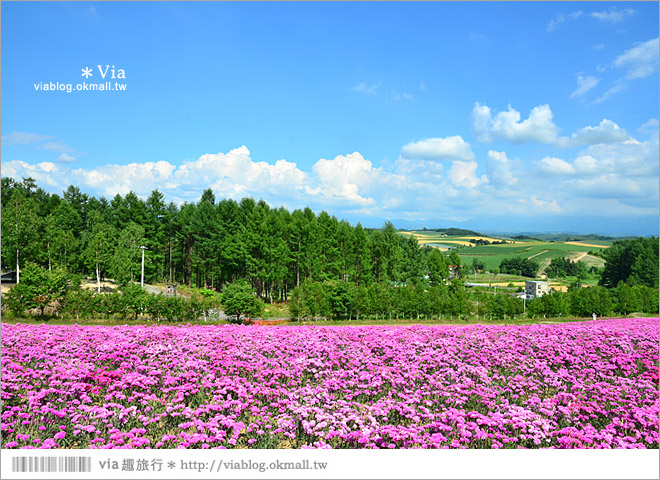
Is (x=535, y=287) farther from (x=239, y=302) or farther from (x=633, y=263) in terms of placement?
(x=239, y=302)

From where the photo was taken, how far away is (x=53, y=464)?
3.39 metres

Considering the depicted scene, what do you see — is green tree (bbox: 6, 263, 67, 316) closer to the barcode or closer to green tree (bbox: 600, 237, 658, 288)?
the barcode

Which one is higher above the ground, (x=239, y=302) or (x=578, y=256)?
(x=578, y=256)

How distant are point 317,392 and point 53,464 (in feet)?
10.5

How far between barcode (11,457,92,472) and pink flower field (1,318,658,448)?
584 millimetres

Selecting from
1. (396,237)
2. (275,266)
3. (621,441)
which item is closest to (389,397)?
(621,441)

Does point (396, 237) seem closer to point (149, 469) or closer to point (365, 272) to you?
point (365, 272)

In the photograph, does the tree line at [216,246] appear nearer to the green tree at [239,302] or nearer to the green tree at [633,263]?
the green tree at [239,302]

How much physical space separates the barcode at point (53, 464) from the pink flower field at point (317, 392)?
0.58 metres

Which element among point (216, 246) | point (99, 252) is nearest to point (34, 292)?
point (99, 252)

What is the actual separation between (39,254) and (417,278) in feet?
124

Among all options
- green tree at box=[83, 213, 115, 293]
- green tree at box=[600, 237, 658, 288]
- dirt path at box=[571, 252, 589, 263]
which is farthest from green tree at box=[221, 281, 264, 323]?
dirt path at box=[571, 252, 589, 263]

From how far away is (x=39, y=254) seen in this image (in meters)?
35.7

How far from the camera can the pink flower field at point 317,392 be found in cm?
448
